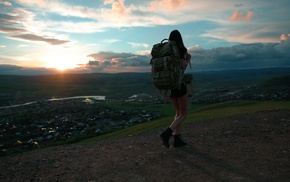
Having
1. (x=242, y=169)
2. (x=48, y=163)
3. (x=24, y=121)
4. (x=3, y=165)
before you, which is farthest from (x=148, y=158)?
(x=24, y=121)

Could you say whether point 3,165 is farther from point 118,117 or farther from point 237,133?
point 118,117

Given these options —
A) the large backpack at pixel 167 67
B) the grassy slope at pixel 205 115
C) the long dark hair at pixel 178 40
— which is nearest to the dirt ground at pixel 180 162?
the large backpack at pixel 167 67

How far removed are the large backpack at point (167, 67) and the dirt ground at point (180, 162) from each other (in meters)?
2.09

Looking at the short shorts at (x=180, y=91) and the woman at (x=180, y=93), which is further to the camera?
the short shorts at (x=180, y=91)

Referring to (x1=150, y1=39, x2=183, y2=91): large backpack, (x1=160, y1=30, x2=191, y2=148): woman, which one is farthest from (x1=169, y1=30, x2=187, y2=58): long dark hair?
(x1=150, y1=39, x2=183, y2=91): large backpack

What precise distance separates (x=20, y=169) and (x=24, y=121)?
124 ft

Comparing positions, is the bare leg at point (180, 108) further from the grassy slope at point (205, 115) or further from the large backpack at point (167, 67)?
the grassy slope at point (205, 115)

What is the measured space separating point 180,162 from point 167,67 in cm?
254

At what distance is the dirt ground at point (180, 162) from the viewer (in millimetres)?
6098

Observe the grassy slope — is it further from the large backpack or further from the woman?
the large backpack

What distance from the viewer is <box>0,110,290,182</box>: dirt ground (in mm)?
6098

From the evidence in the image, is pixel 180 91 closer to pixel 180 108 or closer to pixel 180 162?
pixel 180 108

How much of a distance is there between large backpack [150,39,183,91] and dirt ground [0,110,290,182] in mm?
2090

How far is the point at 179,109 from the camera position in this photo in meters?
8.08
